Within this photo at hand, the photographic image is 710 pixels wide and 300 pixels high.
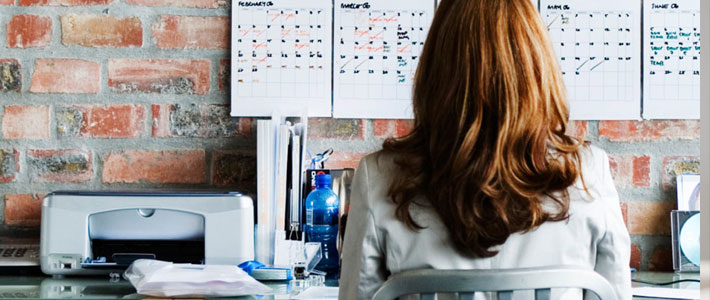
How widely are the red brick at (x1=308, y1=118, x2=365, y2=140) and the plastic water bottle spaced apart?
0.18 m

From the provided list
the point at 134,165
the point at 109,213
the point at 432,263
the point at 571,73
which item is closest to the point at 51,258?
the point at 109,213

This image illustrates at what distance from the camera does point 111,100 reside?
2.25 metres

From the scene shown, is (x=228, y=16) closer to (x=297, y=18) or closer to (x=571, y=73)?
(x=297, y=18)

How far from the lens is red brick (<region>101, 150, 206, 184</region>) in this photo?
2.25 meters

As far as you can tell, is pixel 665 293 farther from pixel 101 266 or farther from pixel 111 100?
pixel 111 100

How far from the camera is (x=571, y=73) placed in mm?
2316

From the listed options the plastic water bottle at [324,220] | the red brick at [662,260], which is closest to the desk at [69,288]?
the plastic water bottle at [324,220]

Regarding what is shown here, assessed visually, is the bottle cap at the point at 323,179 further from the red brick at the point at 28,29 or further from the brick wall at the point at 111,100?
the red brick at the point at 28,29

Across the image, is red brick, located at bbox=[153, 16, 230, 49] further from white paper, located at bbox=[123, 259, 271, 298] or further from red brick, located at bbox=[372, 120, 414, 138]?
white paper, located at bbox=[123, 259, 271, 298]

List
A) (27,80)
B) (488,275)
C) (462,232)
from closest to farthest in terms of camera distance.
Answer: (488,275), (462,232), (27,80)

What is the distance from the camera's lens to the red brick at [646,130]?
2.31m

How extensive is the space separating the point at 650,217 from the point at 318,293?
3.40ft

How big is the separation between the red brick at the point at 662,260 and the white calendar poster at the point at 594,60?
372mm

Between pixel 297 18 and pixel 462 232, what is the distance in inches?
47.6
